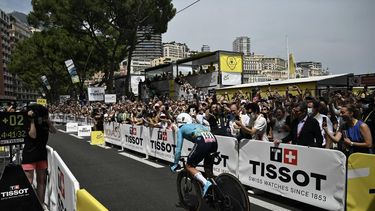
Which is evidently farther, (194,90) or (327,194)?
(194,90)

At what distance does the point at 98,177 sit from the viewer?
912cm

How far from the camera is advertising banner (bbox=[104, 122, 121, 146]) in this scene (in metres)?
15.5

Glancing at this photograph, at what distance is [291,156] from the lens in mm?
6508

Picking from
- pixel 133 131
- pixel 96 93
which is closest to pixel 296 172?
pixel 133 131

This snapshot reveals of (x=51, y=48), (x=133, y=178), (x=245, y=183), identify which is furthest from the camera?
(x=51, y=48)

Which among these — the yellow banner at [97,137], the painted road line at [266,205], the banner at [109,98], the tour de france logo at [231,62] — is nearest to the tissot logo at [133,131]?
the yellow banner at [97,137]

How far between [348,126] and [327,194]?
4.64 feet

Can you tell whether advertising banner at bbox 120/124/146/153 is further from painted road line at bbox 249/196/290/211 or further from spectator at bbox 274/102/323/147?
spectator at bbox 274/102/323/147

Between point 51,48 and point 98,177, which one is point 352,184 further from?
point 51,48

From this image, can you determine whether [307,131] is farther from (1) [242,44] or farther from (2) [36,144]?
(1) [242,44]

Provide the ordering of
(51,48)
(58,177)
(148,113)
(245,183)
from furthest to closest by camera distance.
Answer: (51,48)
(148,113)
(245,183)
(58,177)

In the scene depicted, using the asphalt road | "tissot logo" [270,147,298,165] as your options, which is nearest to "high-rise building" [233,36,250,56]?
the asphalt road

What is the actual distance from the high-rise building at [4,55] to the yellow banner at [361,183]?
4881 inches

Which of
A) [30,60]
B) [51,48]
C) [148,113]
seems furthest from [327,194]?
[30,60]
